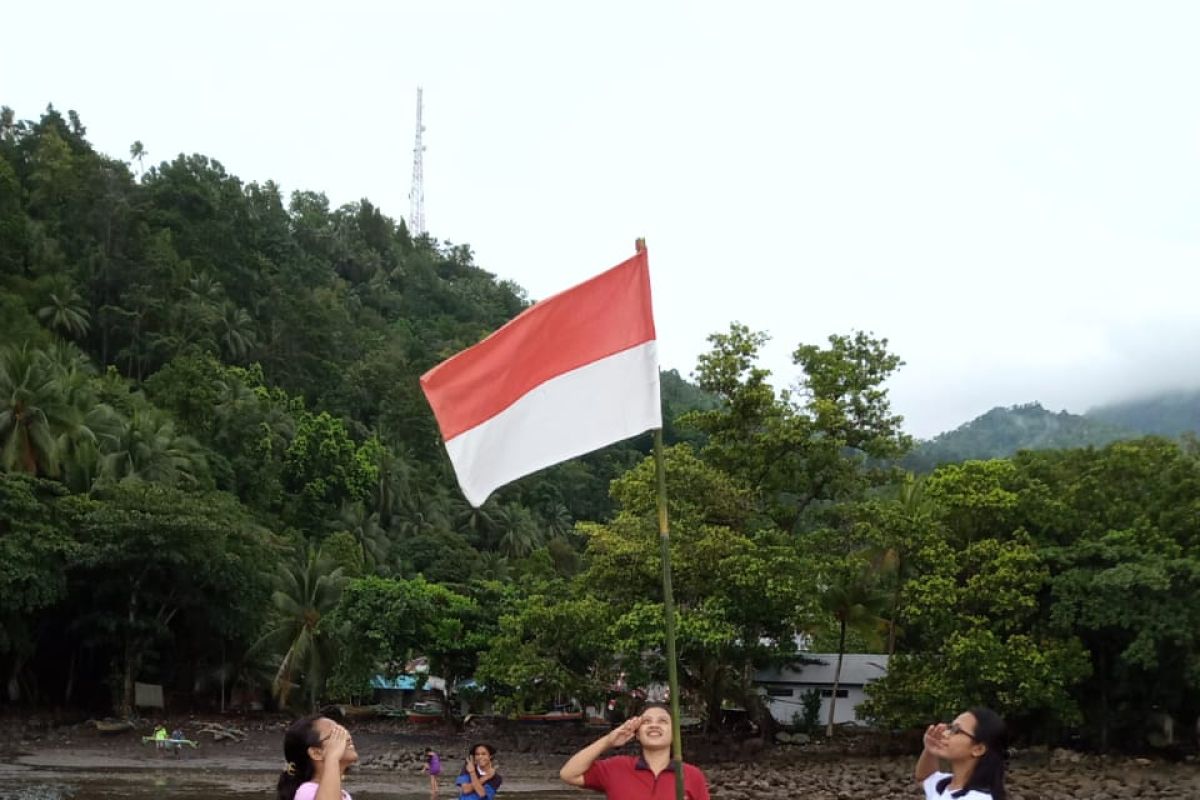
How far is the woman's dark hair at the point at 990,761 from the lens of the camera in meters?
4.01

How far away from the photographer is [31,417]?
38.4 metres

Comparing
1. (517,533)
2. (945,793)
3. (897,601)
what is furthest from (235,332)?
(945,793)

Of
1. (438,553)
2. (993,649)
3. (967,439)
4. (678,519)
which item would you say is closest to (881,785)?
(993,649)

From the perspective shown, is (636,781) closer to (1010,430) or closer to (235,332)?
(235,332)

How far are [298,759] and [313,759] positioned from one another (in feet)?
0.19

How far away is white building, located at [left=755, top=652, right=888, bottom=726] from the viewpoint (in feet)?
125

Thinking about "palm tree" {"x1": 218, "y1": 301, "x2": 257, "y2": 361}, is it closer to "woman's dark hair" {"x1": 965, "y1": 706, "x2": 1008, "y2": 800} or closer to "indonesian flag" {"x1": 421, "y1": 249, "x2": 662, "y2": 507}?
"indonesian flag" {"x1": 421, "y1": 249, "x2": 662, "y2": 507}

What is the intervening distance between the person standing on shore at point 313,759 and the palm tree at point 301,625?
39.5m

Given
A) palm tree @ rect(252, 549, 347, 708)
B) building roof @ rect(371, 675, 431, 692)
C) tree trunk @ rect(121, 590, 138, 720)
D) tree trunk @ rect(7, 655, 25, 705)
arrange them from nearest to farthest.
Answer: tree trunk @ rect(7, 655, 25, 705) < tree trunk @ rect(121, 590, 138, 720) < palm tree @ rect(252, 549, 347, 708) < building roof @ rect(371, 675, 431, 692)

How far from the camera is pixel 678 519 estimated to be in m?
Result: 32.2

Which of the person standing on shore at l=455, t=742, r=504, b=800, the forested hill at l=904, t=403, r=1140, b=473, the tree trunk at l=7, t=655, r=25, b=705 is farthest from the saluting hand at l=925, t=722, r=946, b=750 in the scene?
the forested hill at l=904, t=403, r=1140, b=473

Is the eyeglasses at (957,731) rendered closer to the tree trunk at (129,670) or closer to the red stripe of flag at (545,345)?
the red stripe of flag at (545,345)

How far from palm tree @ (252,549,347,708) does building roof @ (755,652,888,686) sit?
623 inches

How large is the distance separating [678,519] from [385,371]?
4591cm
